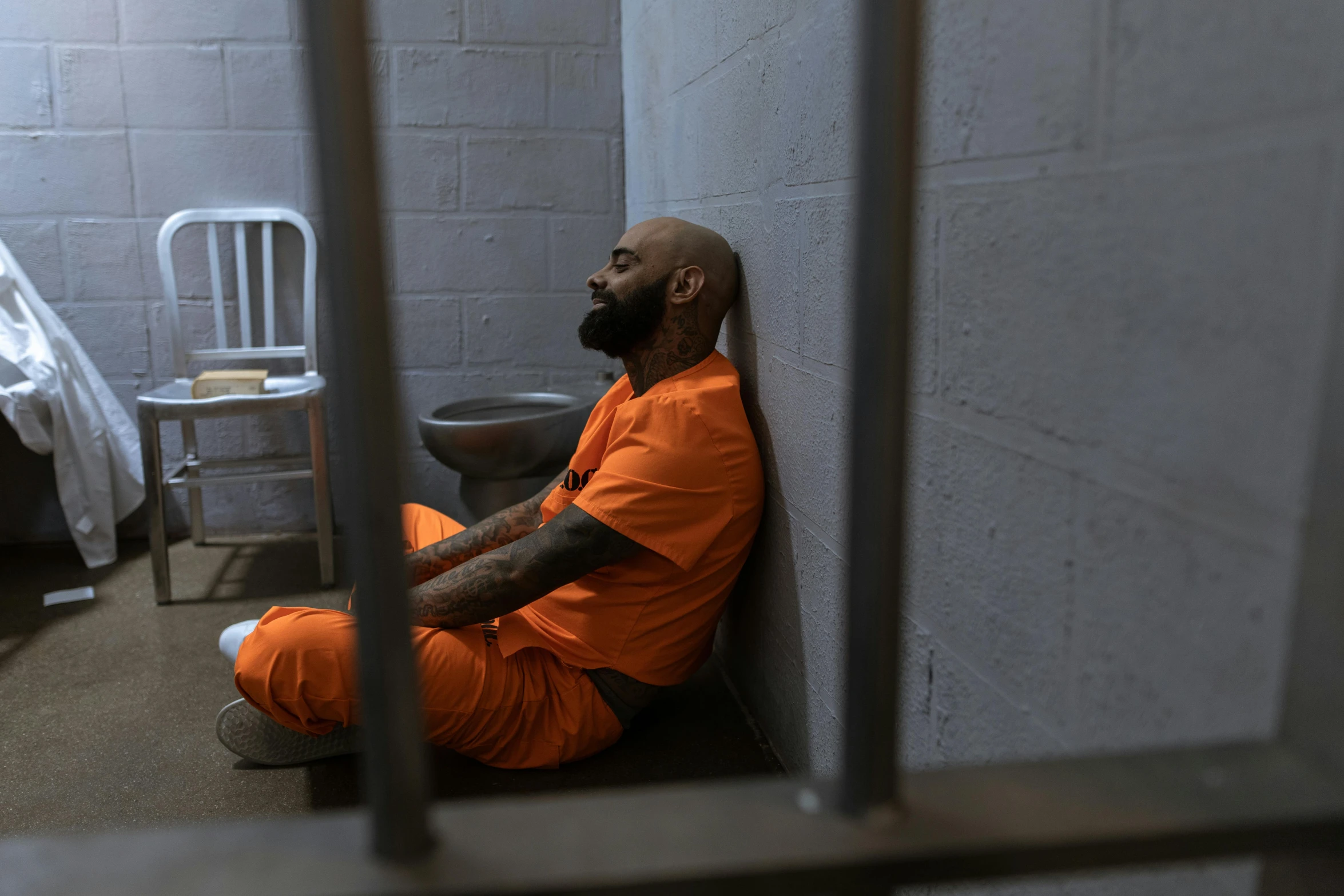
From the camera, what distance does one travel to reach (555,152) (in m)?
2.87

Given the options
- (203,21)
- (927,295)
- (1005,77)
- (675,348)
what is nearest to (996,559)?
(927,295)

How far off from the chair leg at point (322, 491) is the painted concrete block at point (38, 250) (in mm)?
Answer: 971

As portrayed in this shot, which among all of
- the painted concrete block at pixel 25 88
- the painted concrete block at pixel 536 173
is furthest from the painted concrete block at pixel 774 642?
the painted concrete block at pixel 25 88

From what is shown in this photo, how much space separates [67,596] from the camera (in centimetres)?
244

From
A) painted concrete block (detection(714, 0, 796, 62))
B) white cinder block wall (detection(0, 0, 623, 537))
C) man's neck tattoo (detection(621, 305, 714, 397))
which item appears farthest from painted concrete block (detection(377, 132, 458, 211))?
man's neck tattoo (detection(621, 305, 714, 397))

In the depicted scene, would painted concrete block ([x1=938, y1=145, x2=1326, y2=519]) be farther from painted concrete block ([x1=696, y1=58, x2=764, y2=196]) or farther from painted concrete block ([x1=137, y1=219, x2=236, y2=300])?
painted concrete block ([x1=137, y1=219, x2=236, y2=300])

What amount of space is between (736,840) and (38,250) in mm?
3133

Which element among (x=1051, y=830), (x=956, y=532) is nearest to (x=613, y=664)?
(x=956, y=532)

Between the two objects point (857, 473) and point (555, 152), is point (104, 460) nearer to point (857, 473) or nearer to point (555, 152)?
point (555, 152)

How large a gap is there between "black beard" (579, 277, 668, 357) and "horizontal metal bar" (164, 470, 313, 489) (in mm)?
1269

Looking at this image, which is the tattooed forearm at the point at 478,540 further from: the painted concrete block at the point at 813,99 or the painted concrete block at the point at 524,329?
the painted concrete block at the point at 524,329

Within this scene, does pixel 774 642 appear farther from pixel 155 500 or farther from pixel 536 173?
pixel 536 173

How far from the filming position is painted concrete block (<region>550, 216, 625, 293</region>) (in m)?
2.91

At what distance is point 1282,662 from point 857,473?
0.35 metres
